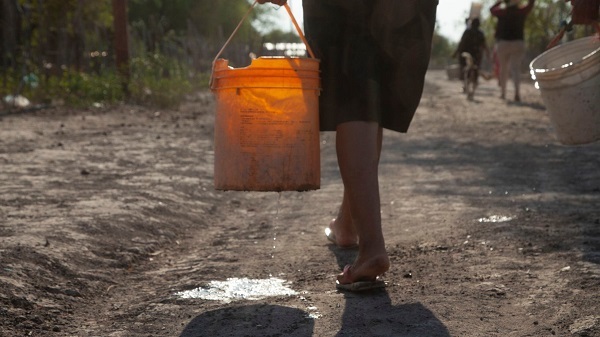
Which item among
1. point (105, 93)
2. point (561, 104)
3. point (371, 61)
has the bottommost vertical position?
point (105, 93)

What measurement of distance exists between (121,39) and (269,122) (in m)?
11.5

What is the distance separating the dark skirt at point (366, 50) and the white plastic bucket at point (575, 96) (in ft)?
4.32

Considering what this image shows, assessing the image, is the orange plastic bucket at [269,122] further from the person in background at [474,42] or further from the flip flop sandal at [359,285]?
the person in background at [474,42]

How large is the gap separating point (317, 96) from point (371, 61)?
23 centimetres

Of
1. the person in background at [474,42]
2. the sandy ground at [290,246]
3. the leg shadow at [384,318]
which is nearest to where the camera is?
the leg shadow at [384,318]

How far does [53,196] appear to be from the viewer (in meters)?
5.85

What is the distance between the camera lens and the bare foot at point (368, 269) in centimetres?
368

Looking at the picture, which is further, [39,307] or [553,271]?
[553,271]

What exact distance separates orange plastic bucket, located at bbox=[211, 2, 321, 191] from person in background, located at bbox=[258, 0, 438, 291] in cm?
11

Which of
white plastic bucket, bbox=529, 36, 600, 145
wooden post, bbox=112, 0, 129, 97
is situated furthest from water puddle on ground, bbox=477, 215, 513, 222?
wooden post, bbox=112, 0, 129, 97

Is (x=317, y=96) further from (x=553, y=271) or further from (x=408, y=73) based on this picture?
(x=553, y=271)

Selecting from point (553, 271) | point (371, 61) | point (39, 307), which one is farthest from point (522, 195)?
point (39, 307)

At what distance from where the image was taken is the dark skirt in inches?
146

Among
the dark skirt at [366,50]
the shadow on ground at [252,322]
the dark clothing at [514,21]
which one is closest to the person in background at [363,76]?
the dark skirt at [366,50]
